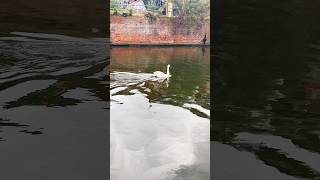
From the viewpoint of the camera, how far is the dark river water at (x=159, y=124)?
134 inches

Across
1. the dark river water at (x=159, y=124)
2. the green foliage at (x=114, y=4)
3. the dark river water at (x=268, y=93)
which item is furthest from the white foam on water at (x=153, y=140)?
the green foliage at (x=114, y=4)

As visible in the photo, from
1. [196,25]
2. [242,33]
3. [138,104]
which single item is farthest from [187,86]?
[196,25]

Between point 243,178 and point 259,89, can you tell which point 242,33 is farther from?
point 243,178

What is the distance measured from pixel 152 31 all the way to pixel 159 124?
827 cm

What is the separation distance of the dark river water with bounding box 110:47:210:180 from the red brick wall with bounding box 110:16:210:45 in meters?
3.45

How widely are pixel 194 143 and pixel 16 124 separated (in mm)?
2928

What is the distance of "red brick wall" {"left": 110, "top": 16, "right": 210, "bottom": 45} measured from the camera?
12648 millimetres

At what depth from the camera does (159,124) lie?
5.32 m

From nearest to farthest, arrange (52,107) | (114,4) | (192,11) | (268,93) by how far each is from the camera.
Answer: (52,107)
(268,93)
(114,4)
(192,11)

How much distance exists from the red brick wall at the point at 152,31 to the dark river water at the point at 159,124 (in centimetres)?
345

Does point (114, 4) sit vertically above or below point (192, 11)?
above

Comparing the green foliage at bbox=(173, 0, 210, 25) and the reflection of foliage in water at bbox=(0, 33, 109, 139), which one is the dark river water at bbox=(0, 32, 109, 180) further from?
the green foliage at bbox=(173, 0, 210, 25)

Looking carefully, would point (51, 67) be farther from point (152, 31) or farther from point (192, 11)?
point (192, 11)

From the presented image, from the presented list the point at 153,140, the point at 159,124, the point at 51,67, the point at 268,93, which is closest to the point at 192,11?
the point at 159,124
